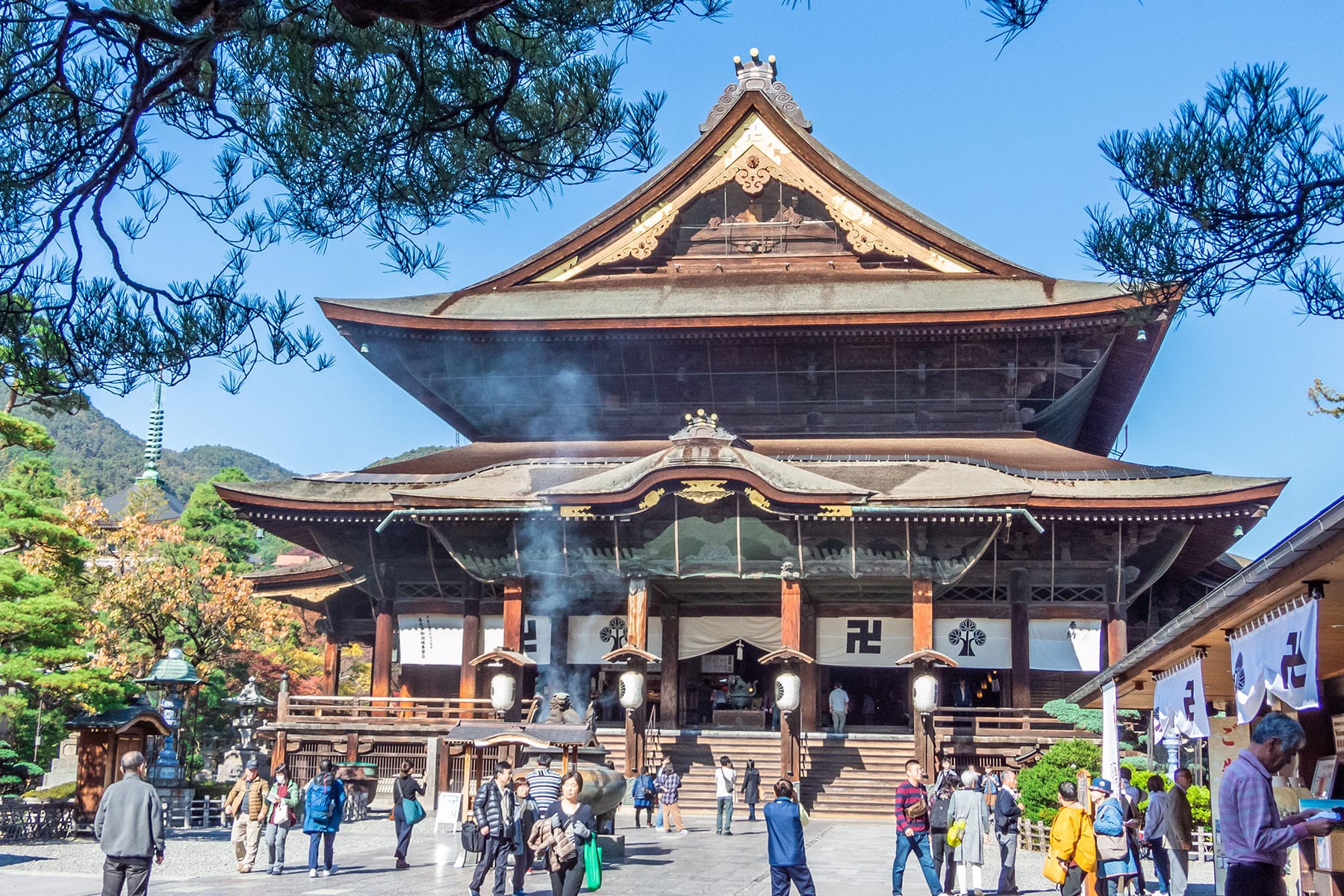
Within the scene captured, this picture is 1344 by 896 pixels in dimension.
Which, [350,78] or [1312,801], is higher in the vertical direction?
[350,78]

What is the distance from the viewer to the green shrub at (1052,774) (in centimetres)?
1877

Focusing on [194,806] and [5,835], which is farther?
[194,806]

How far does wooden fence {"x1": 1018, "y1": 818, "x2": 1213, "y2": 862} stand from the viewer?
717 inches

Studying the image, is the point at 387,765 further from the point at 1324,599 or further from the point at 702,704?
the point at 1324,599

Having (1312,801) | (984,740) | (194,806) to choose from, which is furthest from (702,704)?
(1312,801)

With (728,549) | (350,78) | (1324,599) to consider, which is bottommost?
(1324,599)

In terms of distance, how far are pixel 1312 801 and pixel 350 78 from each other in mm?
7444

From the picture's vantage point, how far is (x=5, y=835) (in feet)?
59.7

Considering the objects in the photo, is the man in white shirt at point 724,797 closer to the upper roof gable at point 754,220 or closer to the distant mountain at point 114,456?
the upper roof gable at point 754,220

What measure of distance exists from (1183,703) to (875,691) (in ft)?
61.4

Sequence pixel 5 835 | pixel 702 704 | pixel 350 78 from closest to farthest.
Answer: pixel 350 78
pixel 5 835
pixel 702 704

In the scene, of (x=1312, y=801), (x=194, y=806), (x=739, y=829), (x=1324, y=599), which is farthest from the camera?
(x=194, y=806)

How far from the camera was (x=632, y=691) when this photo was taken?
2403 centimetres

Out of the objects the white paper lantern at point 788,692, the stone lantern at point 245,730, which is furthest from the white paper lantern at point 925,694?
the stone lantern at point 245,730
